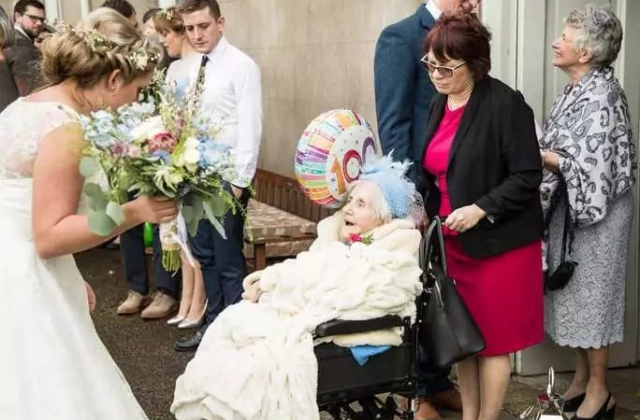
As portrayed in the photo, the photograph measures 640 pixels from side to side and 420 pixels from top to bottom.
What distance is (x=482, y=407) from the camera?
4.16 m

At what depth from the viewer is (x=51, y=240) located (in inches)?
110

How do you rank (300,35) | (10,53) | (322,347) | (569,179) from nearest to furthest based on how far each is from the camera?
(322,347)
(569,179)
(10,53)
(300,35)

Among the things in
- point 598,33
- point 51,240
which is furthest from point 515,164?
point 51,240

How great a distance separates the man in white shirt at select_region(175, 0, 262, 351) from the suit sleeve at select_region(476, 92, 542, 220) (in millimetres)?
1847

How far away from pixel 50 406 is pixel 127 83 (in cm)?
102

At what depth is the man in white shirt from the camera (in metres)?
5.45

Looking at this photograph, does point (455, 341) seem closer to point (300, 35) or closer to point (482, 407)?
point (482, 407)

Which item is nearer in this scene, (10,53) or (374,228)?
(374,228)

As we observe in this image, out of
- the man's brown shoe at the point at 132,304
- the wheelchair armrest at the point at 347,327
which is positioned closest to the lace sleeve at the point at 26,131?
the wheelchair armrest at the point at 347,327

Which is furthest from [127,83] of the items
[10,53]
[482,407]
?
[10,53]

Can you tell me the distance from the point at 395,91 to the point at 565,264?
3.73 feet

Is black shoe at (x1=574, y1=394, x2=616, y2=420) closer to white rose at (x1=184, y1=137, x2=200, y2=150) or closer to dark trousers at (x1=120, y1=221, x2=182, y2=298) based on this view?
white rose at (x1=184, y1=137, x2=200, y2=150)

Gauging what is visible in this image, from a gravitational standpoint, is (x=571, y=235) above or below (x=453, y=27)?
below

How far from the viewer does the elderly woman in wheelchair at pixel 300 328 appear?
11.0 feet
